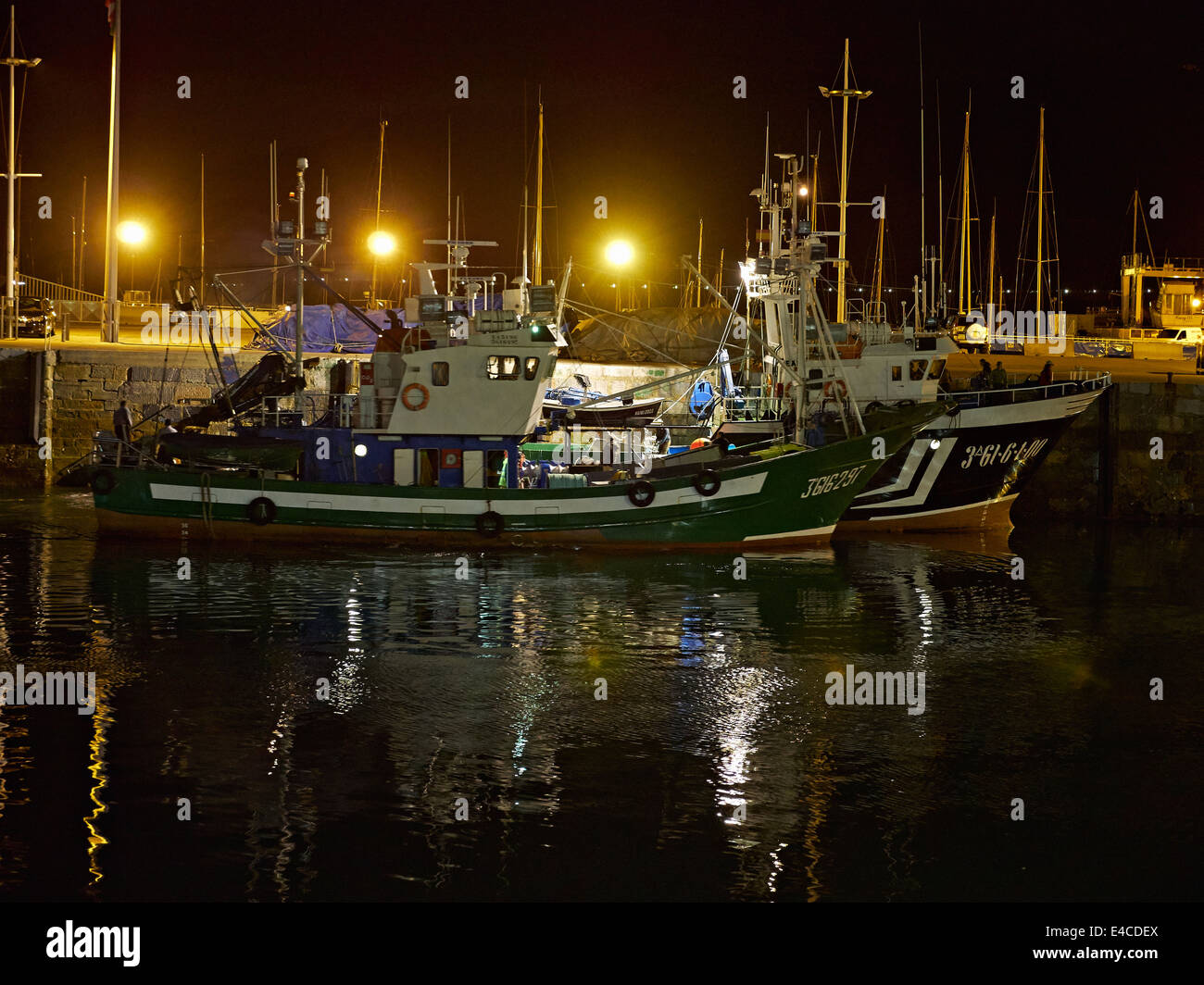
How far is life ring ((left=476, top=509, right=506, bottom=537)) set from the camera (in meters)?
25.5

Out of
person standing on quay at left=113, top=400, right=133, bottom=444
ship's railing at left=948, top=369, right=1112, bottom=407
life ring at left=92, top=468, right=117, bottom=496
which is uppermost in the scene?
ship's railing at left=948, top=369, right=1112, bottom=407

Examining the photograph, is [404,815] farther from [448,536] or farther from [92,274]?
[92,274]

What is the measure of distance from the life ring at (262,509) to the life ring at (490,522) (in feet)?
12.8

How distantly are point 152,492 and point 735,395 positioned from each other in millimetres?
14184

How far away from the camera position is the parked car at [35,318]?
133 feet

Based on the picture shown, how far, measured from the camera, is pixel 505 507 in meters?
25.5

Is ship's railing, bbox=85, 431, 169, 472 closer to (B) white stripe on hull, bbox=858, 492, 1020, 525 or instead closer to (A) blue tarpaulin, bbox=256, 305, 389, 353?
(A) blue tarpaulin, bbox=256, 305, 389, 353

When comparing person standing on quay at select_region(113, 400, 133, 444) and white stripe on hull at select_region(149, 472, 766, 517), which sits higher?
person standing on quay at select_region(113, 400, 133, 444)

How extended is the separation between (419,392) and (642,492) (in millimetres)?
4810

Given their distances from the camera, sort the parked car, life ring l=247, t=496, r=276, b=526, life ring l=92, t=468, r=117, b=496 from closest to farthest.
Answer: life ring l=247, t=496, r=276, b=526
life ring l=92, t=468, r=117, b=496
the parked car

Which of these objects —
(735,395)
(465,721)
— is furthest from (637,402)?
(465,721)

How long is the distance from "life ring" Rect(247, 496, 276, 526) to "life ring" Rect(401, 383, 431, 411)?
319 centimetres

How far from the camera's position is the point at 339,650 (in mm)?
17547

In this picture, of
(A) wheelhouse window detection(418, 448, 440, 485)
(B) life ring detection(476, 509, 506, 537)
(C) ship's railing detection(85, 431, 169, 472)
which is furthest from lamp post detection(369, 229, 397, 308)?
(B) life ring detection(476, 509, 506, 537)
